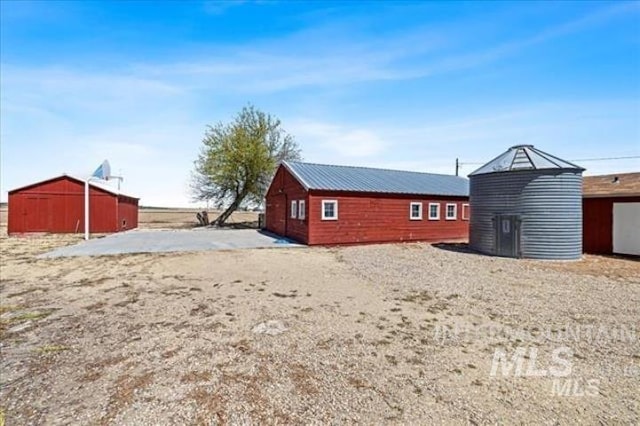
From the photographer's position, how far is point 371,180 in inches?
768

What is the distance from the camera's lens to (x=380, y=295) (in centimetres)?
761

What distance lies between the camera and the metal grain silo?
12414 millimetres

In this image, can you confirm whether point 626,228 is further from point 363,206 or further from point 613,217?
point 363,206

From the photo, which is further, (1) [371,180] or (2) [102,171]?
(2) [102,171]

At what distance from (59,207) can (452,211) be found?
24064 millimetres

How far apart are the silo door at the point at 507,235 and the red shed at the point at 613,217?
4.57 m

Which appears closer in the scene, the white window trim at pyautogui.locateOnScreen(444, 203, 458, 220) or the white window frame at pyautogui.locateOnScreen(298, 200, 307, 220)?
the white window frame at pyautogui.locateOnScreen(298, 200, 307, 220)

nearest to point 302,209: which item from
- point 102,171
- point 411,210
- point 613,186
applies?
point 411,210

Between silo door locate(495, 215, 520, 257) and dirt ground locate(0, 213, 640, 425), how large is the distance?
11.6 ft

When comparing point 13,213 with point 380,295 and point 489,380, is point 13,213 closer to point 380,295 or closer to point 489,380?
point 380,295

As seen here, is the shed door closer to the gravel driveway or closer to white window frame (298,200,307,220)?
white window frame (298,200,307,220)

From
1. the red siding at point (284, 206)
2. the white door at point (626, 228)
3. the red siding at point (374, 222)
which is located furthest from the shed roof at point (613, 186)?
the red siding at point (284, 206)

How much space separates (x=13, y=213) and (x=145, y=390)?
24475 mm

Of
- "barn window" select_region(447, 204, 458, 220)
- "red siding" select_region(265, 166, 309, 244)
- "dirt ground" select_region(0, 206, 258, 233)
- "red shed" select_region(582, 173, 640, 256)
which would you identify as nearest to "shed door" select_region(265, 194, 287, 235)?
"red siding" select_region(265, 166, 309, 244)
